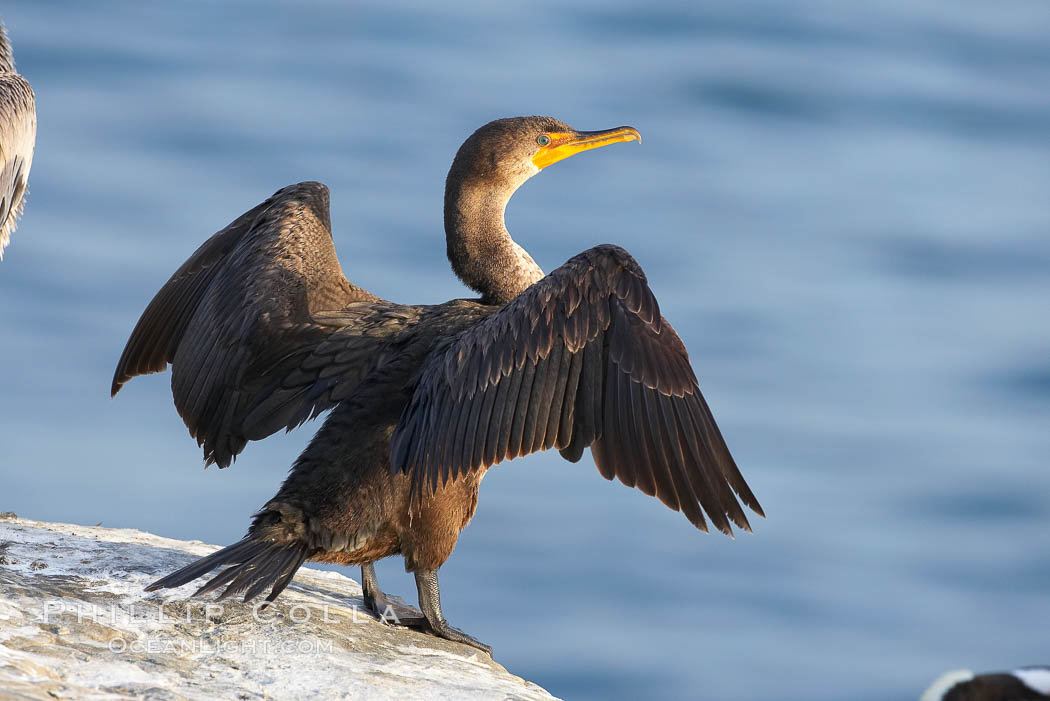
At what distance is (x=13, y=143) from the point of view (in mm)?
8641

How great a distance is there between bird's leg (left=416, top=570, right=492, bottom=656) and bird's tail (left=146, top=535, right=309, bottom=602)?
18.8 inches

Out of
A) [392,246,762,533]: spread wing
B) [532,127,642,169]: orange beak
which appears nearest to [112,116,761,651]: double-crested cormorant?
[392,246,762,533]: spread wing

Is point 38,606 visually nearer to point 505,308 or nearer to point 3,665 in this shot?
point 3,665

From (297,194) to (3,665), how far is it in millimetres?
3002

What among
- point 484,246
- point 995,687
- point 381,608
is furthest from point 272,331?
point 995,687

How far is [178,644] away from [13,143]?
4.78 metres

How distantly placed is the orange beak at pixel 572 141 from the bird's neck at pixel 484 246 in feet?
1.18

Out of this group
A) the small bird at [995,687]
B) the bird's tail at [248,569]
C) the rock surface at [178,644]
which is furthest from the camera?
the bird's tail at [248,569]

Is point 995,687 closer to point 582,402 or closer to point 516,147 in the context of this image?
point 582,402

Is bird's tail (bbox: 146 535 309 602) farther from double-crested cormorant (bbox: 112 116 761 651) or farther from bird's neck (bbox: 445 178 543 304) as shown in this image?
bird's neck (bbox: 445 178 543 304)

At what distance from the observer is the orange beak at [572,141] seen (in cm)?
688

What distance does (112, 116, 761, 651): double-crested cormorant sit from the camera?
5.11m

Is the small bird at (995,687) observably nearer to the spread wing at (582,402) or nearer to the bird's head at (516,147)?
the spread wing at (582,402)

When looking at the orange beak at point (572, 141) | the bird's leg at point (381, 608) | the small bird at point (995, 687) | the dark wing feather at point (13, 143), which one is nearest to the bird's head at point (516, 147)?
the orange beak at point (572, 141)
